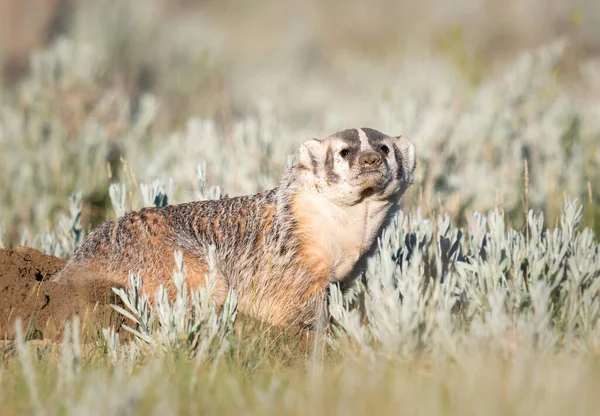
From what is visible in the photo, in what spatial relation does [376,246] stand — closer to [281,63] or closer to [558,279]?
[558,279]

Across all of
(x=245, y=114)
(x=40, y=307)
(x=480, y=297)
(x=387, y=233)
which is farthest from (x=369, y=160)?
(x=245, y=114)

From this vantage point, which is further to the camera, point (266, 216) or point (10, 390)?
point (266, 216)

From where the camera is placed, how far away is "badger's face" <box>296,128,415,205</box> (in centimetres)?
374

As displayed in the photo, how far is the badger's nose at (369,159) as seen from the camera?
12.2 feet

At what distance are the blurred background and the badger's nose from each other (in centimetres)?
95

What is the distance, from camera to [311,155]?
13.2 ft

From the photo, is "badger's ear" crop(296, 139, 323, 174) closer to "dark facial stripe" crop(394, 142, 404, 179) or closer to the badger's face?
the badger's face

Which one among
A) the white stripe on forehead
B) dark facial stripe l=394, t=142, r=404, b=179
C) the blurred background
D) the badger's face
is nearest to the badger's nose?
the badger's face

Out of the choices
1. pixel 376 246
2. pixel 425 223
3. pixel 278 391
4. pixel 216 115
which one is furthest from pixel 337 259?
pixel 216 115

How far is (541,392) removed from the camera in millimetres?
2303

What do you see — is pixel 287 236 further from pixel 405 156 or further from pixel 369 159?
pixel 405 156

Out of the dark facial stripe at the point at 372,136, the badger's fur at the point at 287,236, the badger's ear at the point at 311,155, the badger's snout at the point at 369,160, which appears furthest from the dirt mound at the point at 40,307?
the dark facial stripe at the point at 372,136

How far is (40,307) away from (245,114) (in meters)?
7.72

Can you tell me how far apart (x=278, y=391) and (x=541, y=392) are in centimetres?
85
